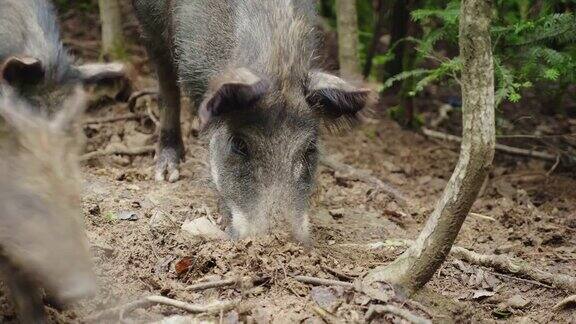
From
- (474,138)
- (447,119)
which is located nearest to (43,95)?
(474,138)

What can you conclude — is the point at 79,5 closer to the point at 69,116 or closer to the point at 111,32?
the point at 111,32

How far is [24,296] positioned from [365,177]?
3.74 meters

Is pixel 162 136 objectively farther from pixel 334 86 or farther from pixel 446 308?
pixel 446 308

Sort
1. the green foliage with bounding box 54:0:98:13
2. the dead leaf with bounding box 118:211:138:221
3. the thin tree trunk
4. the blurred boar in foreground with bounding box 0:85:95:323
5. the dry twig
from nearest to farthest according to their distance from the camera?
the blurred boar in foreground with bounding box 0:85:95:323 < the dead leaf with bounding box 118:211:138:221 < the dry twig < the thin tree trunk < the green foliage with bounding box 54:0:98:13

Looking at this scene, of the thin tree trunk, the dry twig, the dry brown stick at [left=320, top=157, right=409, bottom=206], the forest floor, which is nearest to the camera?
the forest floor

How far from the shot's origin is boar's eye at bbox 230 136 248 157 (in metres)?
4.74

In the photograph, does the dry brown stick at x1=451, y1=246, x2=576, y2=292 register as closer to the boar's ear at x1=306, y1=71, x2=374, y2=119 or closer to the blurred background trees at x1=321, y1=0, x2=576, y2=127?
the boar's ear at x1=306, y1=71, x2=374, y2=119

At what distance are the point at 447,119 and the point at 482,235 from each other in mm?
3235

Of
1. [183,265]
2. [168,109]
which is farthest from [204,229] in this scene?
[168,109]

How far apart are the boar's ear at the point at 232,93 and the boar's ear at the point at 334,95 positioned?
14.9 inches

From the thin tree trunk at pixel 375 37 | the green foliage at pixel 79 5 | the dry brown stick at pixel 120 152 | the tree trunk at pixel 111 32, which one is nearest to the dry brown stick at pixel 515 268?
the dry brown stick at pixel 120 152

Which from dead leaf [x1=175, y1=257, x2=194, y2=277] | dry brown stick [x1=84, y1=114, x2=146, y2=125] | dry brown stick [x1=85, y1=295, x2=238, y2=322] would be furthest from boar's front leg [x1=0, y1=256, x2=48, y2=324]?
dry brown stick [x1=84, y1=114, x2=146, y2=125]

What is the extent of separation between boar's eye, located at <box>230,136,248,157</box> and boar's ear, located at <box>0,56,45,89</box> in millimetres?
1155

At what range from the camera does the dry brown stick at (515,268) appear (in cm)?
435
